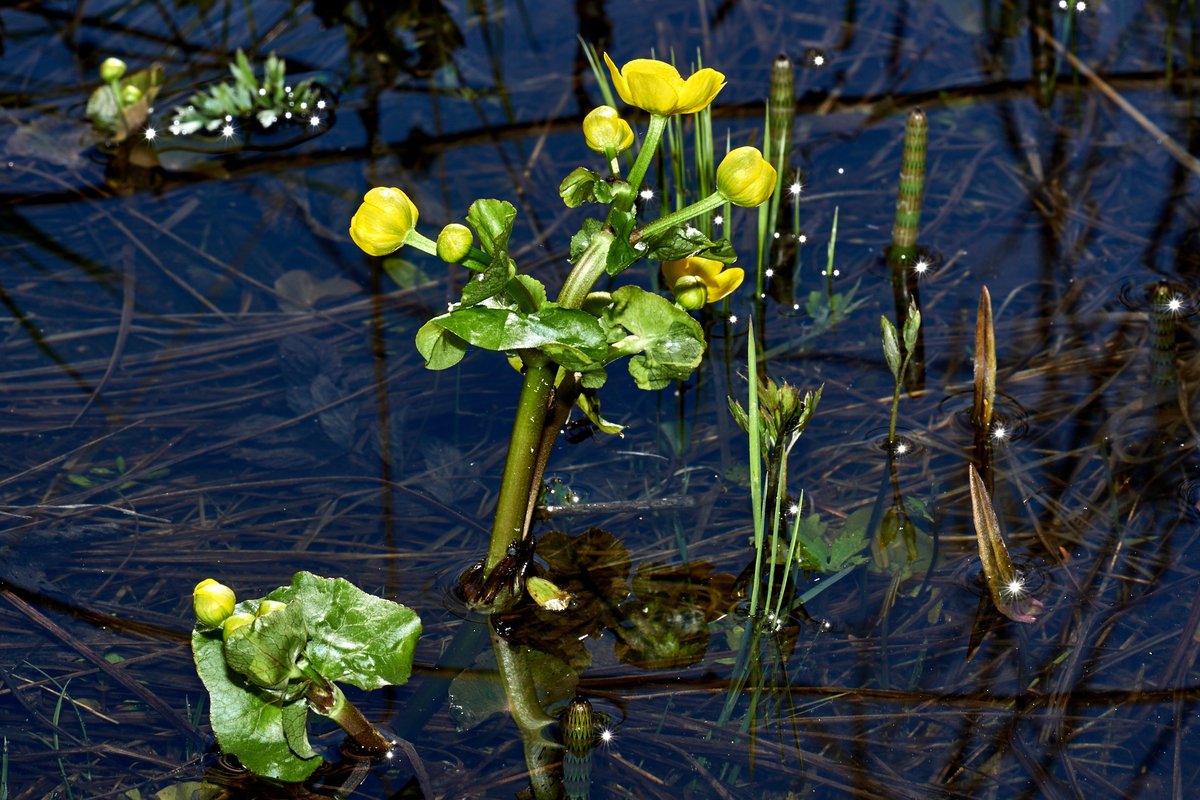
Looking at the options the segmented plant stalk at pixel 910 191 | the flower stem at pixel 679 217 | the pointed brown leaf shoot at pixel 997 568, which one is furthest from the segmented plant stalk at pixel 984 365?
the flower stem at pixel 679 217

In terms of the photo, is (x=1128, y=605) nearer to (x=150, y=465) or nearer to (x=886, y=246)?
(x=886, y=246)

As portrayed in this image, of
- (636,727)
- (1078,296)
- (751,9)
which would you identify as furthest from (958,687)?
(751,9)

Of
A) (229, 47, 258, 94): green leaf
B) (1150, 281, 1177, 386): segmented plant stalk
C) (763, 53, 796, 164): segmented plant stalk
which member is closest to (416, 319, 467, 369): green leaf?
(763, 53, 796, 164): segmented plant stalk

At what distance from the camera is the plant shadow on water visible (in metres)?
2.56

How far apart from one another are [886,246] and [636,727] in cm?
192

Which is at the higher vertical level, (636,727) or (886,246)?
(886,246)

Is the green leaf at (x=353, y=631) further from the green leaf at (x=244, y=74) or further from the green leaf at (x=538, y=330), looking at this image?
the green leaf at (x=244, y=74)

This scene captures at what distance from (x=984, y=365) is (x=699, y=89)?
108 cm

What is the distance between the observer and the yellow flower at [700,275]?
9.25 feet

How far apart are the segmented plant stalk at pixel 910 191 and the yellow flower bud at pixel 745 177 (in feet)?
3.96

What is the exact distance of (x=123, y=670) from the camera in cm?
270

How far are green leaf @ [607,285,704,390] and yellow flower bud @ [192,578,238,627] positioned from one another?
93 cm

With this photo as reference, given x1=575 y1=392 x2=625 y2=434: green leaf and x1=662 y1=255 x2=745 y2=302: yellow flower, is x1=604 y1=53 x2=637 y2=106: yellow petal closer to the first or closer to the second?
x1=662 y1=255 x2=745 y2=302: yellow flower

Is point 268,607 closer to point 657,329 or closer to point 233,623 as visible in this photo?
point 233,623
